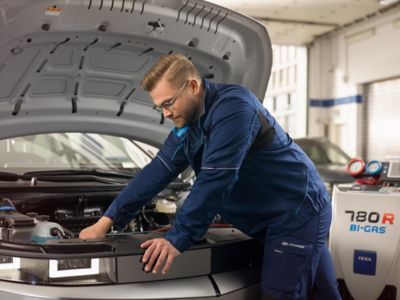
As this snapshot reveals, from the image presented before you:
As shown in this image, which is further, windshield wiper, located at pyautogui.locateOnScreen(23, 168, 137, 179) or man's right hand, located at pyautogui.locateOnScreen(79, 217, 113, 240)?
windshield wiper, located at pyautogui.locateOnScreen(23, 168, 137, 179)

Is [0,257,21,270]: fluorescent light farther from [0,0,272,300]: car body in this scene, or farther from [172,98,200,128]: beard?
[172,98,200,128]: beard

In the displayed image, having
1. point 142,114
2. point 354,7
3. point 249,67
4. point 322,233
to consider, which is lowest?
point 322,233

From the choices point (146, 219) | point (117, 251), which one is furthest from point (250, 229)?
point (146, 219)

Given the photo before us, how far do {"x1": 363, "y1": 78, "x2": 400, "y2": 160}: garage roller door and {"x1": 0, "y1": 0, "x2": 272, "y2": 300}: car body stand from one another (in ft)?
29.4

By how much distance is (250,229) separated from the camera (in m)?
1.99

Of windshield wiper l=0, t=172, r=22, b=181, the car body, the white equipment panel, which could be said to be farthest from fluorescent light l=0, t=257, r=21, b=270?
the white equipment panel

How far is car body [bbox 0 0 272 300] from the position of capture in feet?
5.57

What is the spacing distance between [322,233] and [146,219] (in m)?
1.09

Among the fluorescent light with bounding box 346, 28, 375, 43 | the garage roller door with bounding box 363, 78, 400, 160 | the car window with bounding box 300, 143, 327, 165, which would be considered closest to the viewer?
the car window with bounding box 300, 143, 327, 165

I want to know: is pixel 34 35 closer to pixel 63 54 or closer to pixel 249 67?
pixel 63 54

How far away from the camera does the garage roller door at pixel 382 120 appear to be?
10.9 meters

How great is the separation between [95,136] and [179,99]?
1.32 metres

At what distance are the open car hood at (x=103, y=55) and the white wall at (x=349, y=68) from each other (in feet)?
29.0

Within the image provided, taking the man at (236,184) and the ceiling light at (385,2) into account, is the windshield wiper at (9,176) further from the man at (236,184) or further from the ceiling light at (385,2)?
the ceiling light at (385,2)
